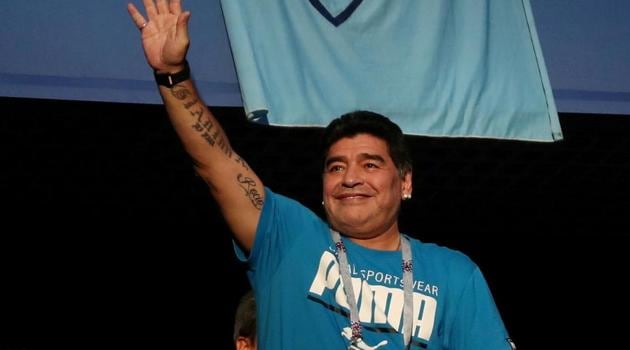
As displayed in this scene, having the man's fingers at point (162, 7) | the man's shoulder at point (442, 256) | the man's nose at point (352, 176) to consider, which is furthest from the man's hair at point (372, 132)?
the man's fingers at point (162, 7)

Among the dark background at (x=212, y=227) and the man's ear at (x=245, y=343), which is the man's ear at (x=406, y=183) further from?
the dark background at (x=212, y=227)

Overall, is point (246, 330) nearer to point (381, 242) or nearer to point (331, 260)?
point (331, 260)

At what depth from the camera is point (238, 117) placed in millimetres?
5227

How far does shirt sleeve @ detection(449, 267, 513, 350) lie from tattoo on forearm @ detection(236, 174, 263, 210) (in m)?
0.59

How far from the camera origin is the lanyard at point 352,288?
269 centimetres

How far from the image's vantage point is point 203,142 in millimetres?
2771

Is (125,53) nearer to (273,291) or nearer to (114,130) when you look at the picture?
(114,130)

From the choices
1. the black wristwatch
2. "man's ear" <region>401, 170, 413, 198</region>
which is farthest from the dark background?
the black wristwatch

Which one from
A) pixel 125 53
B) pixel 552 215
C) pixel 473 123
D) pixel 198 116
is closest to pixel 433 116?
pixel 473 123

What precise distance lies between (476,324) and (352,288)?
0.35 m

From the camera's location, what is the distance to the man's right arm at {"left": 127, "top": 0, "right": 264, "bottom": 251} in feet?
9.07

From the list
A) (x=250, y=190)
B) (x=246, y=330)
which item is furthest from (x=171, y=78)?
(x=246, y=330)

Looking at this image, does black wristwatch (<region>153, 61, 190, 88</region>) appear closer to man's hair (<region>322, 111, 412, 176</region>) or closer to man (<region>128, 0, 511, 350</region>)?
man (<region>128, 0, 511, 350</region>)

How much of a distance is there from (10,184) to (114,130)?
0.90 m
